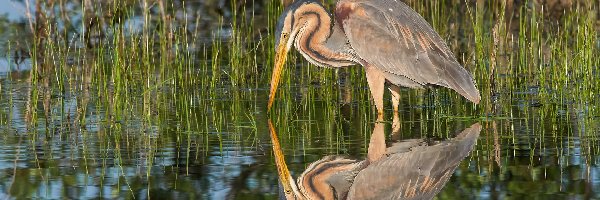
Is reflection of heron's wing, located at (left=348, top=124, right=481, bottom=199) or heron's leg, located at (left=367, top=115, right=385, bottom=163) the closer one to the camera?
reflection of heron's wing, located at (left=348, top=124, right=481, bottom=199)

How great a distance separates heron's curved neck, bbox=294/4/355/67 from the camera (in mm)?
9477

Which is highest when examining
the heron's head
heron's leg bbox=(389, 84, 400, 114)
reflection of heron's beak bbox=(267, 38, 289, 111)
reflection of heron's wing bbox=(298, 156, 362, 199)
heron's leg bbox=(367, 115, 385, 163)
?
the heron's head

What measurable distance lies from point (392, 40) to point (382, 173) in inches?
95.4

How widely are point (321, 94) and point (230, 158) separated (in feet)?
9.95

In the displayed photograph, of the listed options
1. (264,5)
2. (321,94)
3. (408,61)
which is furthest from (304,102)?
(264,5)

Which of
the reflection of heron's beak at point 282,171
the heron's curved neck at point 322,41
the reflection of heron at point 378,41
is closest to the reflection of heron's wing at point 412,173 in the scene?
the reflection of heron's beak at point 282,171

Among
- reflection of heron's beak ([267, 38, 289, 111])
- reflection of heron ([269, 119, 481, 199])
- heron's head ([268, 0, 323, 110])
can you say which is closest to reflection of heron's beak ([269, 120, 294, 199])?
Answer: reflection of heron ([269, 119, 481, 199])

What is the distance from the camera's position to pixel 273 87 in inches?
373

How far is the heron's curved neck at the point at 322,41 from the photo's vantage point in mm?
9477

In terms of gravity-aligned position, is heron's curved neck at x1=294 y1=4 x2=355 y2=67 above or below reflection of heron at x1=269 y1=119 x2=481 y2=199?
above

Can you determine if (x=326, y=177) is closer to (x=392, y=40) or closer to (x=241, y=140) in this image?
(x=241, y=140)

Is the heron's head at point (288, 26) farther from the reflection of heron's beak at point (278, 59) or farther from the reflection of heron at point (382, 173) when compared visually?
the reflection of heron at point (382, 173)

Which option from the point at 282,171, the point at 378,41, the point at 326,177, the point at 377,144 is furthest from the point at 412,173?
the point at 378,41

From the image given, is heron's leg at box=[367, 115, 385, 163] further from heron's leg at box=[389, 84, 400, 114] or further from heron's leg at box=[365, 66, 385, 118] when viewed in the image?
heron's leg at box=[389, 84, 400, 114]
